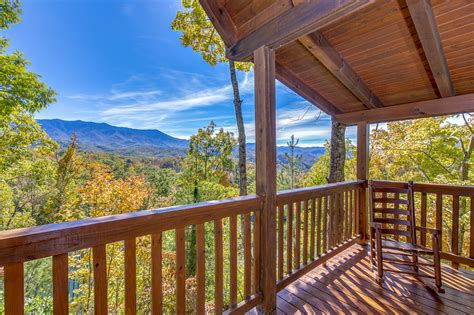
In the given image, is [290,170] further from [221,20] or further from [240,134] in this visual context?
[221,20]

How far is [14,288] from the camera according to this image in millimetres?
989

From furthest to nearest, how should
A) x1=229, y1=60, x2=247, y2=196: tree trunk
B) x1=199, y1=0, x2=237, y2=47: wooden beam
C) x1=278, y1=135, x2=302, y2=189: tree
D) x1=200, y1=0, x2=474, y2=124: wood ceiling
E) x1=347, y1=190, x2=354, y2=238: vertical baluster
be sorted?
x1=278, y1=135, x2=302, y2=189: tree, x1=229, y1=60, x2=247, y2=196: tree trunk, x1=347, y1=190, x2=354, y2=238: vertical baluster, x1=199, y1=0, x2=237, y2=47: wooden beam, x1=200, y1=0, x2=474, y2=124: wood ceiling

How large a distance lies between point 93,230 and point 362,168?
385 centimetres

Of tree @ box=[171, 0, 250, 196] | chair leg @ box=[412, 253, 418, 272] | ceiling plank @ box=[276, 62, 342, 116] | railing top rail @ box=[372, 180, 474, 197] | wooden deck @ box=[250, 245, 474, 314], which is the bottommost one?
wooden deck @ box=[250, 245, 474, 314]

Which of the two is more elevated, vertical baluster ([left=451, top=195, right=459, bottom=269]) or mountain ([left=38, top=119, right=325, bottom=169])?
mountain ([left=38, top=119, right=325, bottom=169])

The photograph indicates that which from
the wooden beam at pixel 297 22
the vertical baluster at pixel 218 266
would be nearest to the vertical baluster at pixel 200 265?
the vertical baluster at pixel 218 266

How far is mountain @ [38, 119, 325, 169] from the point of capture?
13446 millimetres

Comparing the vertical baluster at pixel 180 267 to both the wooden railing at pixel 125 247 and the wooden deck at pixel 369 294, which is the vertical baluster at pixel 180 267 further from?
the wooden deck at pixel 369 294

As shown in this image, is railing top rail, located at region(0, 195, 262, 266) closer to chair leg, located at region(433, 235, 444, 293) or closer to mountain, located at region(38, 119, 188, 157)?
chair leg, located at region(433, 235, 444, 293)

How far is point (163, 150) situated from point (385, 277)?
17.0 meters

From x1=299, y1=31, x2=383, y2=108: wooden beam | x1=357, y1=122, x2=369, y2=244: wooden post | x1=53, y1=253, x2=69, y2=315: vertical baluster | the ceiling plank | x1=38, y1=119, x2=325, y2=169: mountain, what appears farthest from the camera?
x1=38, y1=119, x2=325, y2=169: mountain

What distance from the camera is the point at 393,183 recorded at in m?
3.37

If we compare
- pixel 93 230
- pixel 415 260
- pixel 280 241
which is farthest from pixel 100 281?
pixel 415 260

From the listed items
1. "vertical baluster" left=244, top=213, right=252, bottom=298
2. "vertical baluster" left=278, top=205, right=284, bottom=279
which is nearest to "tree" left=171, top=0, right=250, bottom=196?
"vertical baluster" left=278, top=205, right=284, bottom=279
